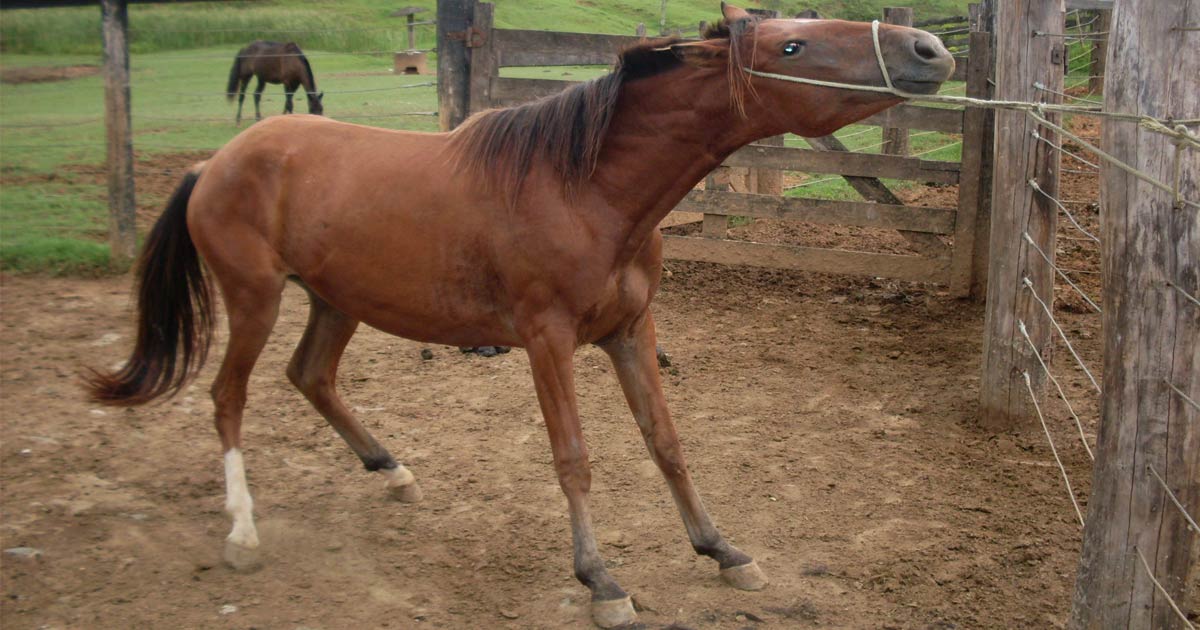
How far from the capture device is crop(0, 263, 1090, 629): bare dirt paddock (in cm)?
354

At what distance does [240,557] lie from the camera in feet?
12.6

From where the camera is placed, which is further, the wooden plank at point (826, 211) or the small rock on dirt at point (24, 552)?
the wooden plank at point (826, 211)

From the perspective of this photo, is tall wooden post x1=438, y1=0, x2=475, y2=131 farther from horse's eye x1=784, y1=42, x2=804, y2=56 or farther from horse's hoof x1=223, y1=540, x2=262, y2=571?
horse's eye x1=784, y1=42, x2=804, y2=56

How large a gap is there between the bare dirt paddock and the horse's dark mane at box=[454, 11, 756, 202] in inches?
59.6

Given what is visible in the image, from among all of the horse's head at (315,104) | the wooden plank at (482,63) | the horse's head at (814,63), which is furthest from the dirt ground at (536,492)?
the horse's head at (315,104)

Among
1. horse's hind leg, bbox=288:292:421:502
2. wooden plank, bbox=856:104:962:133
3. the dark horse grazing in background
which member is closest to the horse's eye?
horse's hind leg, bbox=288:292:421:502

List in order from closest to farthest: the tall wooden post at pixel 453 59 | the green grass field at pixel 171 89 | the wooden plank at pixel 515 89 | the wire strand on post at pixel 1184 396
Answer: the wire strand on post at pixel 1184 396, the tall wooden post at pixel 453 59, the wooden plank at pixel 515 89, the green grass field at pixel 171 89

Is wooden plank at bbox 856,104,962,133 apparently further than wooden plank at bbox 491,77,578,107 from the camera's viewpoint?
No

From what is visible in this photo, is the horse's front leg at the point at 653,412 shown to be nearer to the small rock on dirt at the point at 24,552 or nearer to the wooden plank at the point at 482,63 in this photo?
the small rock on dirt at the point at 24,552

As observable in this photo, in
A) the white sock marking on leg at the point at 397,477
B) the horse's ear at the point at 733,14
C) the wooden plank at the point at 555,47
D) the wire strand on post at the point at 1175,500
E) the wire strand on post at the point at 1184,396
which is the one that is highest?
the wooden plank at the point at 555,47

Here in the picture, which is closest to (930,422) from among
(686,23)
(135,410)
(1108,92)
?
(1108,92)

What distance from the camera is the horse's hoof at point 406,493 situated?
173 inches

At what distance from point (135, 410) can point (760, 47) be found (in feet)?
13.0

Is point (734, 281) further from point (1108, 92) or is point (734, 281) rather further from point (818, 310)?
point (1108, 92)
